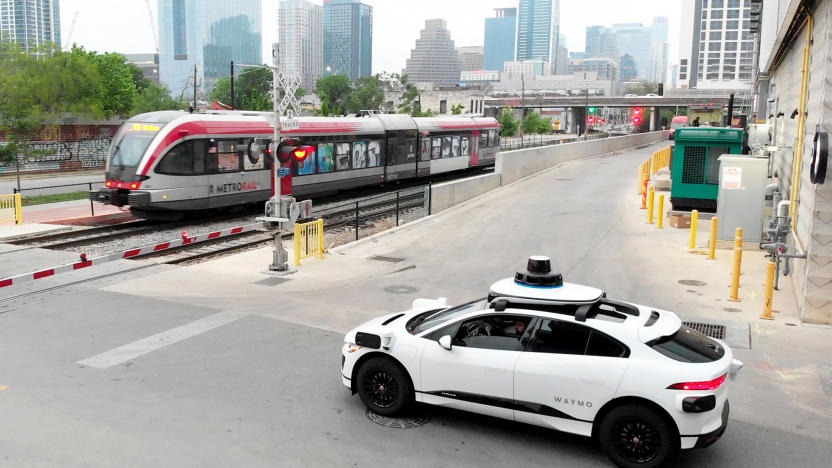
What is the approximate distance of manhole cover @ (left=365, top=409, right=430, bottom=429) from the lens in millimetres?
7516

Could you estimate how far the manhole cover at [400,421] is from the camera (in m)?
7.52

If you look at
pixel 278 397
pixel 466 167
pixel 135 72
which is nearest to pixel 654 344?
pixel 278 397

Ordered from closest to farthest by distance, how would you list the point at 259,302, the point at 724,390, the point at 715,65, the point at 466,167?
the point at 724,390 → the point at 259,302 → the point at 466,167 → the point at 715,65

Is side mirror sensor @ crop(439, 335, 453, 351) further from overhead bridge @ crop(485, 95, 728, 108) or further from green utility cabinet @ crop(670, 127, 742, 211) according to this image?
overhead bridge @ crop(485, 95, 728, 108)

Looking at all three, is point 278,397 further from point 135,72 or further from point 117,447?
point 135,72

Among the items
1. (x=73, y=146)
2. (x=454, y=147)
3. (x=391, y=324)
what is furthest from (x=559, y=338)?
(x=73, y=146)

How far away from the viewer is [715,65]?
19362 cm

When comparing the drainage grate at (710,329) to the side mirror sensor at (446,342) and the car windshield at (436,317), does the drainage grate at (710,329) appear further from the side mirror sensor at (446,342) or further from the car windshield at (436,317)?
the side mirror sensor at (446,342)

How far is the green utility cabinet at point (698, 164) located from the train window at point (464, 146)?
18.3 m

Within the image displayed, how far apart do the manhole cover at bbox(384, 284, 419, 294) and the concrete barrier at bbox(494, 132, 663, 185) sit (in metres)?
17.7

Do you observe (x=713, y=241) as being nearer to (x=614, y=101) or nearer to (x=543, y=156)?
(x=543, y=156)

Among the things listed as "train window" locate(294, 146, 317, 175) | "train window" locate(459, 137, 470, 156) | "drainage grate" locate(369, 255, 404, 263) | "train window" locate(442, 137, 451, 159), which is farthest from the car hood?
"train window" locate(459, 137, 470, 156)

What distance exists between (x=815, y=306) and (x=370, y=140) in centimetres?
2079

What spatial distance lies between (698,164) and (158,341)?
16.2 meters
